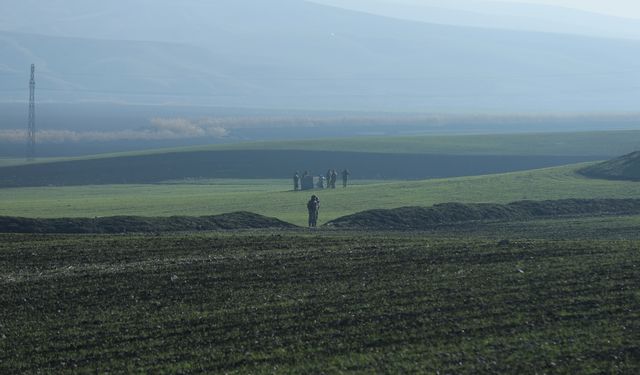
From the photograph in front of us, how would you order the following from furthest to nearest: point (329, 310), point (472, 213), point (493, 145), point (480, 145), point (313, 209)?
point (480, 145), point (493, 145), point (472, 213), point (313, 209), point (329, 310)

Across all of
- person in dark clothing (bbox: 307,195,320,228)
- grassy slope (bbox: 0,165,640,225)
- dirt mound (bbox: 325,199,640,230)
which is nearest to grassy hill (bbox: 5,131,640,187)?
grassy slope (bbox: 0,165,640,225)

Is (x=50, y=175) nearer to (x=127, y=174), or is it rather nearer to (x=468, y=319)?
(x=127, y=174)

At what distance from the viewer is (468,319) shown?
1891 centimetres

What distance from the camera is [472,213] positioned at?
43.8 meters

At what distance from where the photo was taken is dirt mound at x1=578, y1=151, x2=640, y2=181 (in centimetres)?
6028

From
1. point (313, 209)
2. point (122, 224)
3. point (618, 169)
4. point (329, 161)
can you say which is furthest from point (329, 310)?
point (329, 161)

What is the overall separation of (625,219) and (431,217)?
22.1 ft

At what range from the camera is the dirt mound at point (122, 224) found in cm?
3834

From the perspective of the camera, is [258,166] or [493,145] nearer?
[258,166]

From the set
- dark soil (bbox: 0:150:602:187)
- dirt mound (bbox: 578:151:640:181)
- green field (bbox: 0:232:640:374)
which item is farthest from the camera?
dark soil (bbox: 0:150:602:187)

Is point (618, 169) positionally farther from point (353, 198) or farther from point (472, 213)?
point (472, 213)

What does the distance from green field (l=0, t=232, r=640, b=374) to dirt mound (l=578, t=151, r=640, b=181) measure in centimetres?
3312

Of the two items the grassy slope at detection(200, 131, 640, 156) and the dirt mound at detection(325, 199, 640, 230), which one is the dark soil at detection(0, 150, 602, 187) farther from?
the dirt mound at detection(325, 199, 640, 230)

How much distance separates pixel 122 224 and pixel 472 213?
42.0 ft
